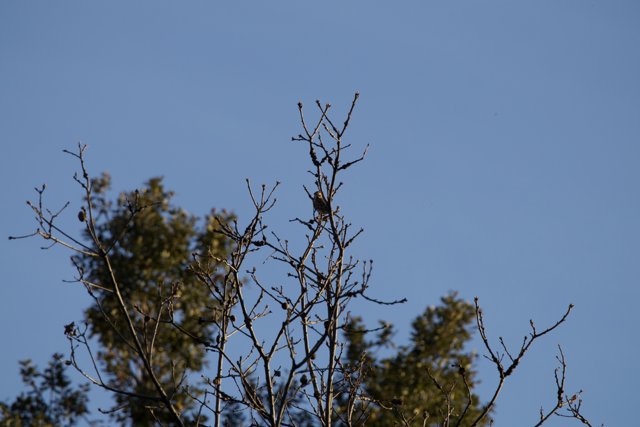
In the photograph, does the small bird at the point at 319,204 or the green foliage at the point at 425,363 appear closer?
the small bird at the point at 319,204

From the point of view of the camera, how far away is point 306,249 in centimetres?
475

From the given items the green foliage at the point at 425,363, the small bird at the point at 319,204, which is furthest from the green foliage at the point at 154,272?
the small bird at the point at 319,204

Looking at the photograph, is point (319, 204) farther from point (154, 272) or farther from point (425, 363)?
point (154, 272)

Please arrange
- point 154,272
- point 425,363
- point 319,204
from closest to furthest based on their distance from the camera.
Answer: point 319,204, point 425,363, point 154,272

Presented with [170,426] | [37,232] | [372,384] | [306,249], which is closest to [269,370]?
[306,249]

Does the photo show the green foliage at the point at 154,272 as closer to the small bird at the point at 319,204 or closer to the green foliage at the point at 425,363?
the green foliage at the point at 425,363

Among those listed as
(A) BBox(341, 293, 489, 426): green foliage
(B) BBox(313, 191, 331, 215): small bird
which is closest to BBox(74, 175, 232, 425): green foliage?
(A) BBox(341, 293, 489, 426): green foliage

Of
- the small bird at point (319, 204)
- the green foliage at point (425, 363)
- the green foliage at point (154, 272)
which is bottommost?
the small bird at point (319, 204)

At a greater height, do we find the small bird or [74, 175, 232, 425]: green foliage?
[74, 175, 232, 425]: green foliage

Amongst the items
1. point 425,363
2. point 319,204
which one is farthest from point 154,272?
point 319,204

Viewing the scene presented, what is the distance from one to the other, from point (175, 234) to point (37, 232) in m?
11.9

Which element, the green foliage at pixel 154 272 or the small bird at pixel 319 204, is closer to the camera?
the small bird at pixel 319 204

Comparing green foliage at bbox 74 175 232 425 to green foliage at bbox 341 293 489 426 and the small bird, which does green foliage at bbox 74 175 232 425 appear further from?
the small bird

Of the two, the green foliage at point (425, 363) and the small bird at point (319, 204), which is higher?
the green foliage at point (425, 363)
